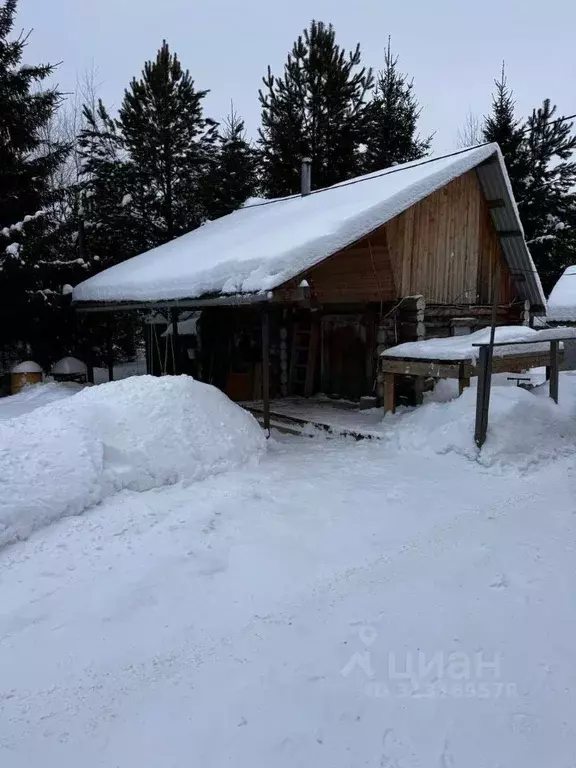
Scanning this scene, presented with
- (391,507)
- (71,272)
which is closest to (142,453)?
(391,507)

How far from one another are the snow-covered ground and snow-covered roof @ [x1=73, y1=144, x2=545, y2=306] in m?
3.64

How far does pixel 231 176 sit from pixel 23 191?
8.45 meters

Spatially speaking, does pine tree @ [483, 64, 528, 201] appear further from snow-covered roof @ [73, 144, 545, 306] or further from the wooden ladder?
the wooden ladder

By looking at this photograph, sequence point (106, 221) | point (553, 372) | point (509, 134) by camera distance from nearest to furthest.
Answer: point (553, 372) → point (106, 221) → point (509, 134)

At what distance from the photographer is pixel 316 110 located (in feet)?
66.6

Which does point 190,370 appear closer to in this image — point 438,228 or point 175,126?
point 438,228

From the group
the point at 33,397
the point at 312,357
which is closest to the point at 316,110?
the point at 312,357

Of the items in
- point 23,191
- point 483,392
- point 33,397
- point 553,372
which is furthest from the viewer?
point 23,191

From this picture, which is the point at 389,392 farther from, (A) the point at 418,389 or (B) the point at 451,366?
(B) the point at 451,366

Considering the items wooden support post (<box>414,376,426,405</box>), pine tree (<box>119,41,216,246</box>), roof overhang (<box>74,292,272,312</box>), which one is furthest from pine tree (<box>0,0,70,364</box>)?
wooden support post (<box>414,376,426,405</box>)

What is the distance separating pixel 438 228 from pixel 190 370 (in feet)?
25.2

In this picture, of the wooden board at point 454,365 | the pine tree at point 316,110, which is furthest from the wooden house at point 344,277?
the pine tree at point 316,110

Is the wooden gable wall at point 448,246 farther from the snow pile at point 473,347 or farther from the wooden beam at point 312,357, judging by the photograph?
the wooden beam at point 312,357

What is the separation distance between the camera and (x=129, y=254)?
18.9 metres
